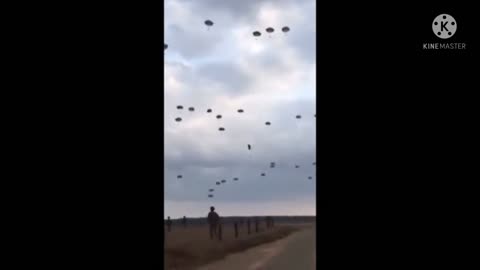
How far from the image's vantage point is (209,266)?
20531mm
